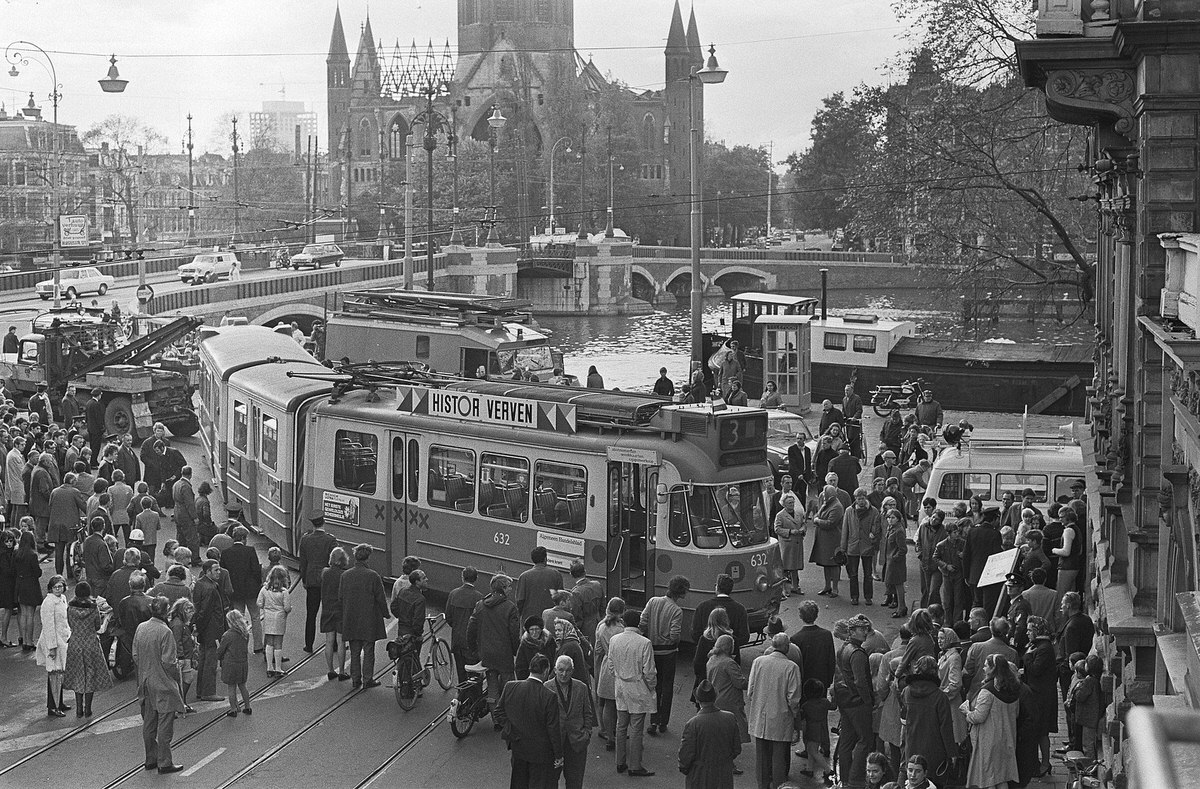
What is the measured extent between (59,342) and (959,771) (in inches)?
983

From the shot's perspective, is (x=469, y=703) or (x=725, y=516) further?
(x=725, y=516)

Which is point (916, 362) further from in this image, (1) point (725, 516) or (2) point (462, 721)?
(2) point (462, 721)

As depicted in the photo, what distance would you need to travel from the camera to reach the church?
379 feet

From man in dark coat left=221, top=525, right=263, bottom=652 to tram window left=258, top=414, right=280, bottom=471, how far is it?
11.1 ft

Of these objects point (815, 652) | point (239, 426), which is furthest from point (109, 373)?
point (815, 652)

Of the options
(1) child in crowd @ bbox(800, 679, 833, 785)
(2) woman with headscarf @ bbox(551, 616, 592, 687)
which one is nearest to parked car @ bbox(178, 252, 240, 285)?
(2) woman with headscarf @ bbox(551, 616, 592, 687)

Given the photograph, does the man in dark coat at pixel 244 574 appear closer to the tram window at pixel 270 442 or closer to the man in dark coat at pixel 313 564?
the man in dark coat at pixel 313 564

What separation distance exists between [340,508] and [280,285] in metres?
43.3

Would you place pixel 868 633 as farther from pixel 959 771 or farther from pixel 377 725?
pixel 377 725

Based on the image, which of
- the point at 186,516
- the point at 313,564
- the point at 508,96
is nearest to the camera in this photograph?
the point at 313,564

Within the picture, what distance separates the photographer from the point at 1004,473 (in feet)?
60.4

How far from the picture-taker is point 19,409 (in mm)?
31438

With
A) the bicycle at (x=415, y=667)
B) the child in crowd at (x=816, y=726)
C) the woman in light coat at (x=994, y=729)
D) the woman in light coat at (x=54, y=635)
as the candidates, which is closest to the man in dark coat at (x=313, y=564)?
the bicycle at (x=415, y=667)

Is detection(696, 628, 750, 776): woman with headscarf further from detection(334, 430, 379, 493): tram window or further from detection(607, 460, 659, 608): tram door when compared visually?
detection(334, 430, 379, 493): tram window
